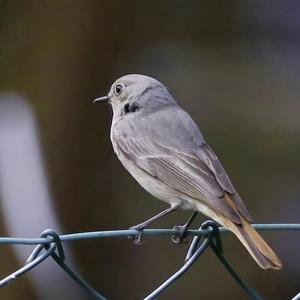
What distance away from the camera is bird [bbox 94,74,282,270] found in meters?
3.78

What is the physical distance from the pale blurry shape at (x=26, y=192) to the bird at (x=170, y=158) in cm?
189

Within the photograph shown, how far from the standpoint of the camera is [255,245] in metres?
3.50

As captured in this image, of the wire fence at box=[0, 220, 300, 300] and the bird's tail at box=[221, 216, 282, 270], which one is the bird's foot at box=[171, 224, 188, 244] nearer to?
the wire fence at box=[0, 220, 300, 300]

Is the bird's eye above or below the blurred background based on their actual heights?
above

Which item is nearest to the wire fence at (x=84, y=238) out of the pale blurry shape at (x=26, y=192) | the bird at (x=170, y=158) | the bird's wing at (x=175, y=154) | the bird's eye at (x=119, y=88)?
the bird at (x=170, y=158)

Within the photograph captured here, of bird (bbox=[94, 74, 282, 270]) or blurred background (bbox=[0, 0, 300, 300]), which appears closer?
bird (bbox=[94, 74, 282, 270])

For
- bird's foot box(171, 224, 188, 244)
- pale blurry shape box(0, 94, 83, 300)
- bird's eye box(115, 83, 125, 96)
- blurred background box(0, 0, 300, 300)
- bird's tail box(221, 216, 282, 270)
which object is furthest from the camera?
blurred background box(0, 0, 300, 300)

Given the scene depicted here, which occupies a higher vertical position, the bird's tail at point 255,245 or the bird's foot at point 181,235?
the bird's foot at point 181,235

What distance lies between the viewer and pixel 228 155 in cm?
789

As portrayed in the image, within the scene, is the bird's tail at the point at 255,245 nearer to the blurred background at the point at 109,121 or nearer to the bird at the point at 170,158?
the bird at the point at 170,158

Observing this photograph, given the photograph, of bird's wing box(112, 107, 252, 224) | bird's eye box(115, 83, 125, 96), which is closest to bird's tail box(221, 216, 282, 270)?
bird's wing box(112, 107, 252, 224)

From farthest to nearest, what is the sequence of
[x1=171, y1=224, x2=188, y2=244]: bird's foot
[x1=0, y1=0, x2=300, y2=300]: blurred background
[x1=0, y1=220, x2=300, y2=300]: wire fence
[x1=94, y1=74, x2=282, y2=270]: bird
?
1. [x1=0, y1=0, x2=300, y2=300]: blurred background
2. [x1=94, y1=74, x2=282, y2=270]: bird
3. [x1=171, y1=224, x2=188, y2=244]: bird's foot
4. [x1=0, y1=220, x2=300, y2=300]: wire fence

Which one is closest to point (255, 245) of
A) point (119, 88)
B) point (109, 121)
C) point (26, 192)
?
point (119, 88)

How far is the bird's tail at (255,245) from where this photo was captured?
342cm
